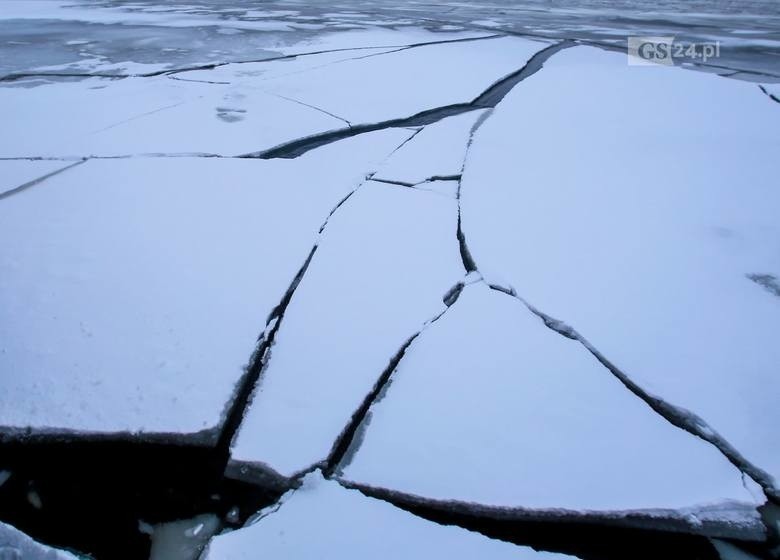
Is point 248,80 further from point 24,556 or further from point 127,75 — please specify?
point 24,556

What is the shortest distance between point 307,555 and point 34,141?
1564 millimetres

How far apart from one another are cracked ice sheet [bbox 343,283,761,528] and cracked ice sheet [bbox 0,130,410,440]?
10.5 inches

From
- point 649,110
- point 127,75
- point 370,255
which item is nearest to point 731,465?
point 370,255

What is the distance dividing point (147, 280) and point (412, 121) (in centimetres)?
117

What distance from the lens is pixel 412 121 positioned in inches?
63.0

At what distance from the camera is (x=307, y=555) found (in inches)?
17.6

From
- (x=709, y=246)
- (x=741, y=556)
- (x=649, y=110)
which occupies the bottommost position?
(x=741, y=556)

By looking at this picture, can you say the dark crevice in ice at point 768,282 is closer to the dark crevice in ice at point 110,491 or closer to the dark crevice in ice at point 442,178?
the dark crevice in ice at point 442,178

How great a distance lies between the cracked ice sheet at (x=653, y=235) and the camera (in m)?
0.66

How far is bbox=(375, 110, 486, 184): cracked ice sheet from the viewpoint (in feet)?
3.98

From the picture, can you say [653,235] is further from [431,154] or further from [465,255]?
[431,154]

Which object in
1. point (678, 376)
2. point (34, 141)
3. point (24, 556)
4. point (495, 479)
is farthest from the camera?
point (34, 141)

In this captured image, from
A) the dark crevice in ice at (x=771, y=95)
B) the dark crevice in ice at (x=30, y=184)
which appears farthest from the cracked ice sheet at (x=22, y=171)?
the dark crevice in ice at (x=771, y=95)

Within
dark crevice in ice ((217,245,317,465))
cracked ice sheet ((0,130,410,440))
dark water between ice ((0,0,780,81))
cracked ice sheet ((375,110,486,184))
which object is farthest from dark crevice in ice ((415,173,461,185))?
dark water between ice ((0,0,780,81))
